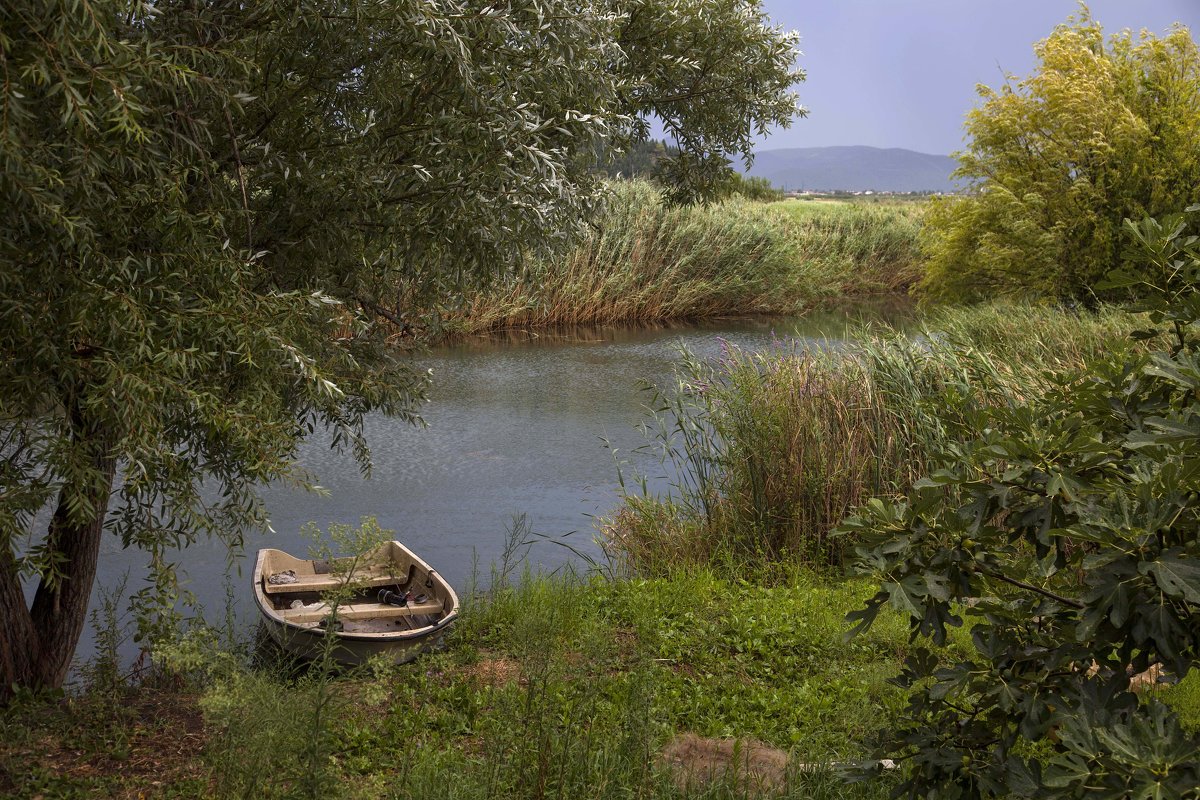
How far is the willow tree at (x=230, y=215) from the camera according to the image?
3.80 metres

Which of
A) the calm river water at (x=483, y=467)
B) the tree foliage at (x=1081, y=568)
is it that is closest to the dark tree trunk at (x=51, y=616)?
the calm river water at (x=483, y=467)

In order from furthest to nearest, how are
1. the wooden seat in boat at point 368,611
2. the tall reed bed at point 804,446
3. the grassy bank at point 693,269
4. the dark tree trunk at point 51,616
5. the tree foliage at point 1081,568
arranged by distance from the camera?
the grassy bank at point 693,269
the tall reed bed at point 804,446
the wooden seat in boat at point 368,611
the dark tree trunk at point 51,616
the tree foliage at point 1081,568

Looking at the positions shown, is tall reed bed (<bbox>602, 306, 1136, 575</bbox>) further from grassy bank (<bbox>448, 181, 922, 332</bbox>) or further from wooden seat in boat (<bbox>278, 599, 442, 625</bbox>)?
grassy bank (<bbox>448, 181, 922, 332</bbox>)

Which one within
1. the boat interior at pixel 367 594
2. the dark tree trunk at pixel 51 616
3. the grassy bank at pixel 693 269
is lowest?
the boat interior at pixel 367 594

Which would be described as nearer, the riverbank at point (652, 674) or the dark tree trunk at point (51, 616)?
the riverbank at point (652, 674)

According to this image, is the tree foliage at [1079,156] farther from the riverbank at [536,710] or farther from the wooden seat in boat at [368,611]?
the wooden seat in boat at [368,611]

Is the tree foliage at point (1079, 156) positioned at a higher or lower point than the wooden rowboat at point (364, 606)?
higher

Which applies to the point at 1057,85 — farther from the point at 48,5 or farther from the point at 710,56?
the point at 48,5

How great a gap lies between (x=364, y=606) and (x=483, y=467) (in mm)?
5188

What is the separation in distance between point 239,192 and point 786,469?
5.03 m

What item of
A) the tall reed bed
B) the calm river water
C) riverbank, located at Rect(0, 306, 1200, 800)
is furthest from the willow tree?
the tall reed bed

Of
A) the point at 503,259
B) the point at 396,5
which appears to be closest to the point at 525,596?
the point at 503,259

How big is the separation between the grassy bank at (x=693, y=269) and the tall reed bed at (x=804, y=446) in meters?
9.76

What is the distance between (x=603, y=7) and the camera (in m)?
6.07
